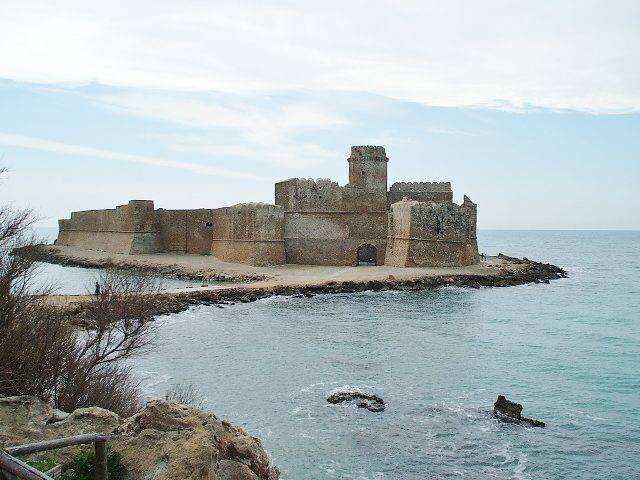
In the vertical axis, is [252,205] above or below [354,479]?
above

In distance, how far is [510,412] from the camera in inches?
529

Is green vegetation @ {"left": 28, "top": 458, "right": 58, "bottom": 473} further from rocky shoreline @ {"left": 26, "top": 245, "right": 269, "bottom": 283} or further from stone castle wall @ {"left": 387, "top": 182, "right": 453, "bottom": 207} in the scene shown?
stone castle wall @ {"left": 387, "top": 182, "right": 453, "bottom": 207}

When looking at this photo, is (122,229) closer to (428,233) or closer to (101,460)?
(428,233)

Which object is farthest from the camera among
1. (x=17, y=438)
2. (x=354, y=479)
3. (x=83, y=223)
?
(x=83, y=223)

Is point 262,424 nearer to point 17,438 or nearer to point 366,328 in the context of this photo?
point 17,438

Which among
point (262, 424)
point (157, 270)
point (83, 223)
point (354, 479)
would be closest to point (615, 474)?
point (354, 479)

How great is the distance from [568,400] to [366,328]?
9373 mm

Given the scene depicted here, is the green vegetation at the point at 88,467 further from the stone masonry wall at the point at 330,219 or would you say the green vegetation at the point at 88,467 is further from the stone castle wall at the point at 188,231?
the stone masonry wall at the point at 330,219

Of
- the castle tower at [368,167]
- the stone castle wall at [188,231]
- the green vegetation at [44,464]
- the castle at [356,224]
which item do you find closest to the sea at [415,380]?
the green vegetation at [44,464]

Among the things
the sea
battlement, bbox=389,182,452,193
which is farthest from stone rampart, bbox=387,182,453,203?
the sea

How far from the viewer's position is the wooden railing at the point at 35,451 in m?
3.98

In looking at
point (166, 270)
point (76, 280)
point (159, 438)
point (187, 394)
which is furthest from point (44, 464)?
point (166, 270)

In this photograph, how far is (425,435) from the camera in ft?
40.1

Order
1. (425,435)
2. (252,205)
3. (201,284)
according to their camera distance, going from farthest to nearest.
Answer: (252,205) < (201,284) < (425,435)
